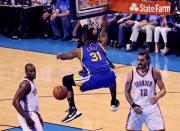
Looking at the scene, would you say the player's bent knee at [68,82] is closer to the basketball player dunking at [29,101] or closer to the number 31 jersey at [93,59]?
the number 31 jersey at [93,59]

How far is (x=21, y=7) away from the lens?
68.3 ft

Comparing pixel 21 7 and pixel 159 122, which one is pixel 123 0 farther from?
pixel 159 122

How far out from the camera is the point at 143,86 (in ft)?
30.1

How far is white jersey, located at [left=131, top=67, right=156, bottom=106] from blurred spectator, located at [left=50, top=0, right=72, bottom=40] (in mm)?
10940

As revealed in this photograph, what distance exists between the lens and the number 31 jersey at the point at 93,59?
396 inches

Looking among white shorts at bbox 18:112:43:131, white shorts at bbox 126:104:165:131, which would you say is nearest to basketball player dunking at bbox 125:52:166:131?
white shorts at bbox 126:104:165:131

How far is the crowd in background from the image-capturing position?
17812 mm

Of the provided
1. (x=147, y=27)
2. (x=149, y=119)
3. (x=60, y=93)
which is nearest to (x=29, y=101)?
(x=60, y=93)

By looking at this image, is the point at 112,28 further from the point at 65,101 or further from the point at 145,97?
the point at 145,97

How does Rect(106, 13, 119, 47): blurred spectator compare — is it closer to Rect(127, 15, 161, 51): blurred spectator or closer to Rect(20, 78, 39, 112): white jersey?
Rect(127, 15, 161, 51): blurred spectator

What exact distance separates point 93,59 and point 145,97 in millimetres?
1335

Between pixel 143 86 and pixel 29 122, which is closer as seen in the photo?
pixel 29 122

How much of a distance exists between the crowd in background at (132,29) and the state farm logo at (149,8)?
1.32 ft

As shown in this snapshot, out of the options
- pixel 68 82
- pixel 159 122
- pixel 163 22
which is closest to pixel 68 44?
pixel 163 22
